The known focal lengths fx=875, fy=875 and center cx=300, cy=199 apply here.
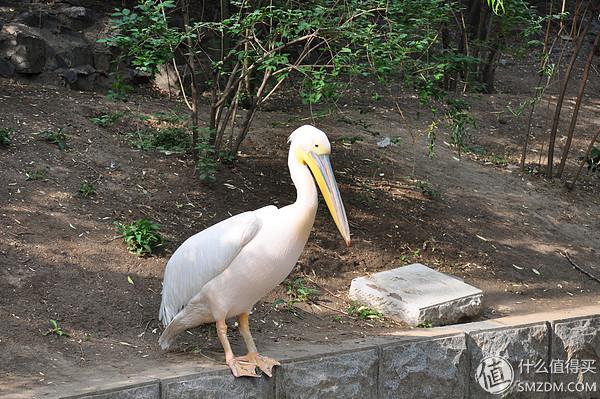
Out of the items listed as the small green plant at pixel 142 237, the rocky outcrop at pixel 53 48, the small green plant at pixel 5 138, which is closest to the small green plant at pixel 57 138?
the small green plant at pixel 5 138

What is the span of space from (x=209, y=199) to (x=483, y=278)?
2.04 metres

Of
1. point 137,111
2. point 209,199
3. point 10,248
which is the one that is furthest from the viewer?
point 137,111

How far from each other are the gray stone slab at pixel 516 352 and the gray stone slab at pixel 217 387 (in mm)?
1363

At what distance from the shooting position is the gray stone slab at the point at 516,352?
4984 mm

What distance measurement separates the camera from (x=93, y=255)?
5.28m

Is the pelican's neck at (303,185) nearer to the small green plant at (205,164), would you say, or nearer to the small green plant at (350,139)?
the small green plant at (205,164)

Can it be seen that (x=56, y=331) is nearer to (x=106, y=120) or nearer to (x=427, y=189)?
(x=106, y=120)

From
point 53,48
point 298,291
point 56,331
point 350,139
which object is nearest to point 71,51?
point 53,48

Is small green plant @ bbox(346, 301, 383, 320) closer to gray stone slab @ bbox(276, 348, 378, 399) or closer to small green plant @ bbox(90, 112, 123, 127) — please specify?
gray stone slab @ bbox(276, 348, 378, 399)

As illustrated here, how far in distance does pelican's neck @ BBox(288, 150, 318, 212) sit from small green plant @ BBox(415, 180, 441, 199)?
Result: 3124 millimetres

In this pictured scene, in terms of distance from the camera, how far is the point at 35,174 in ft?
19.3

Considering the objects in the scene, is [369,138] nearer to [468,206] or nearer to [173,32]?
[468,206]

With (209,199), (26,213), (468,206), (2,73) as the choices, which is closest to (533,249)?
(468,206)

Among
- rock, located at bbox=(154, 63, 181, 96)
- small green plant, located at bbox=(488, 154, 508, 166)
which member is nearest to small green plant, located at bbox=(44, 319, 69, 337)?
rock, located at bbox=(154, 63, 181, 96)
